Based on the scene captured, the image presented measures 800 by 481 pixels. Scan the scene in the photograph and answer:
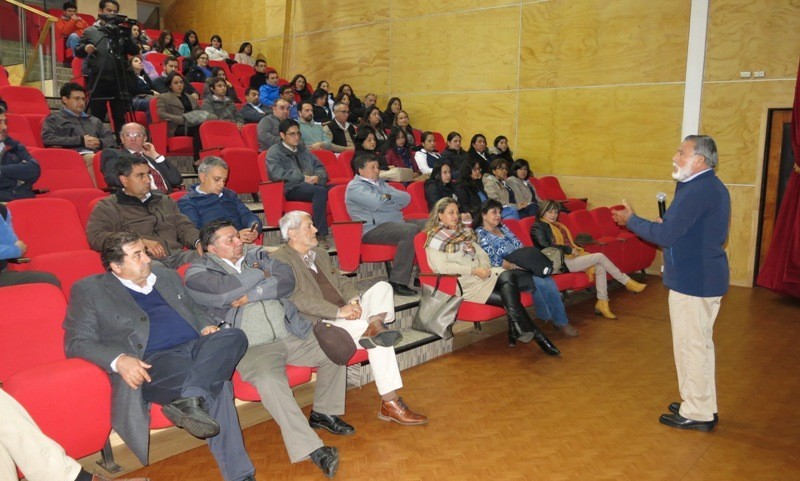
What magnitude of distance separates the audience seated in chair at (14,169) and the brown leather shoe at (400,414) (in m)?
2.54

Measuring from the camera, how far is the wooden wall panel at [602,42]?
6.34 metres

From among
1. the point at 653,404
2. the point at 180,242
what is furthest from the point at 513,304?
the point at 180,242

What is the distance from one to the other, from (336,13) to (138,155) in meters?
6.15

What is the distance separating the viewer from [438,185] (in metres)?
5.40

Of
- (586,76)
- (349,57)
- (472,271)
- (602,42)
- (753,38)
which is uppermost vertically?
(349,57)

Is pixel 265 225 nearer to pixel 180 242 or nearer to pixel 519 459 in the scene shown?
pixel 180 242

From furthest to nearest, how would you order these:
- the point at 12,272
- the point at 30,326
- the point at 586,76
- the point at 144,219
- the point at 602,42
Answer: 1. the point at 586,76
2. the point at 602,42
3. the point at 144,219
4. the point at 12,272
5. the point at 30,326

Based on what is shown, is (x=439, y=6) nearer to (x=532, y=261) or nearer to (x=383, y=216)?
(x=383, y=216)

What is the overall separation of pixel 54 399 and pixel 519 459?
1.79 metres

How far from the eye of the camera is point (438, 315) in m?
3.78

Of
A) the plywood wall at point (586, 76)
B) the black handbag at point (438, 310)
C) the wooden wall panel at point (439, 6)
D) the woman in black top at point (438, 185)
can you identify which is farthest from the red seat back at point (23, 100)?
the wooden wall panel at point (439, 6)

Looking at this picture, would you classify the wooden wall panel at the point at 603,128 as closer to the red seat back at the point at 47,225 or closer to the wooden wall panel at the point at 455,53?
the wooden wall panel at the point at 455,53

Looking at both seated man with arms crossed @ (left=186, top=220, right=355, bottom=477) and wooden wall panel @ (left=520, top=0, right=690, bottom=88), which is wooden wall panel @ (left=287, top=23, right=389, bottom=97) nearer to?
wooden wall panel @ (left=520, top=0, right=690, bottom=88)

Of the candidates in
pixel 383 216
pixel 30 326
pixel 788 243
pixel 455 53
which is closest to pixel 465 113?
pixel 455 53
